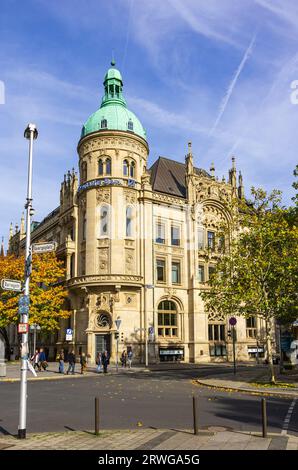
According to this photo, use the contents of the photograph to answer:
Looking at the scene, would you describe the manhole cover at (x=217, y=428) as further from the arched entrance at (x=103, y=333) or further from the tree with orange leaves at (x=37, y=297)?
the arched entrance at (x=103, y=333)

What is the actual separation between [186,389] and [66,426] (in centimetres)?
1099

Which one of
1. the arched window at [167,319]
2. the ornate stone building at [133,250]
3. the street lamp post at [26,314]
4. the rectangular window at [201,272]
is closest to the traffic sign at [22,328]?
the street lamp post at [26,314]

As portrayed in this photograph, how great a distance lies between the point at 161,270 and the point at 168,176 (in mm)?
Answer: 12680

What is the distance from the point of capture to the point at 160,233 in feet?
164

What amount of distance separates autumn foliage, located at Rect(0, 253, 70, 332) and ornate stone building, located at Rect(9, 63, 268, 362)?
2.62 meters

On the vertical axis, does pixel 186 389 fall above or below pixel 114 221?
below

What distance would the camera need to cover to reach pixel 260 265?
24.6 metres

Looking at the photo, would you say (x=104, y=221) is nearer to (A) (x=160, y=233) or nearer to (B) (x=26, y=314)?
(A) (x=160, y=233)

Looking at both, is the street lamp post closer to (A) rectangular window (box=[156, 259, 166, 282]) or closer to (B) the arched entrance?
(B) the arched entrance

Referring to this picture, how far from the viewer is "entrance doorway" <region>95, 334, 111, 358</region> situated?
44.3 metres

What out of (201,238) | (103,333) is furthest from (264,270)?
(201,238)

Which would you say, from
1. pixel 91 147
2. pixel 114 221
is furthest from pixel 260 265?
pixel 91 147

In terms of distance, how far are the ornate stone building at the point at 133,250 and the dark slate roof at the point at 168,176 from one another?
7.6 inches
